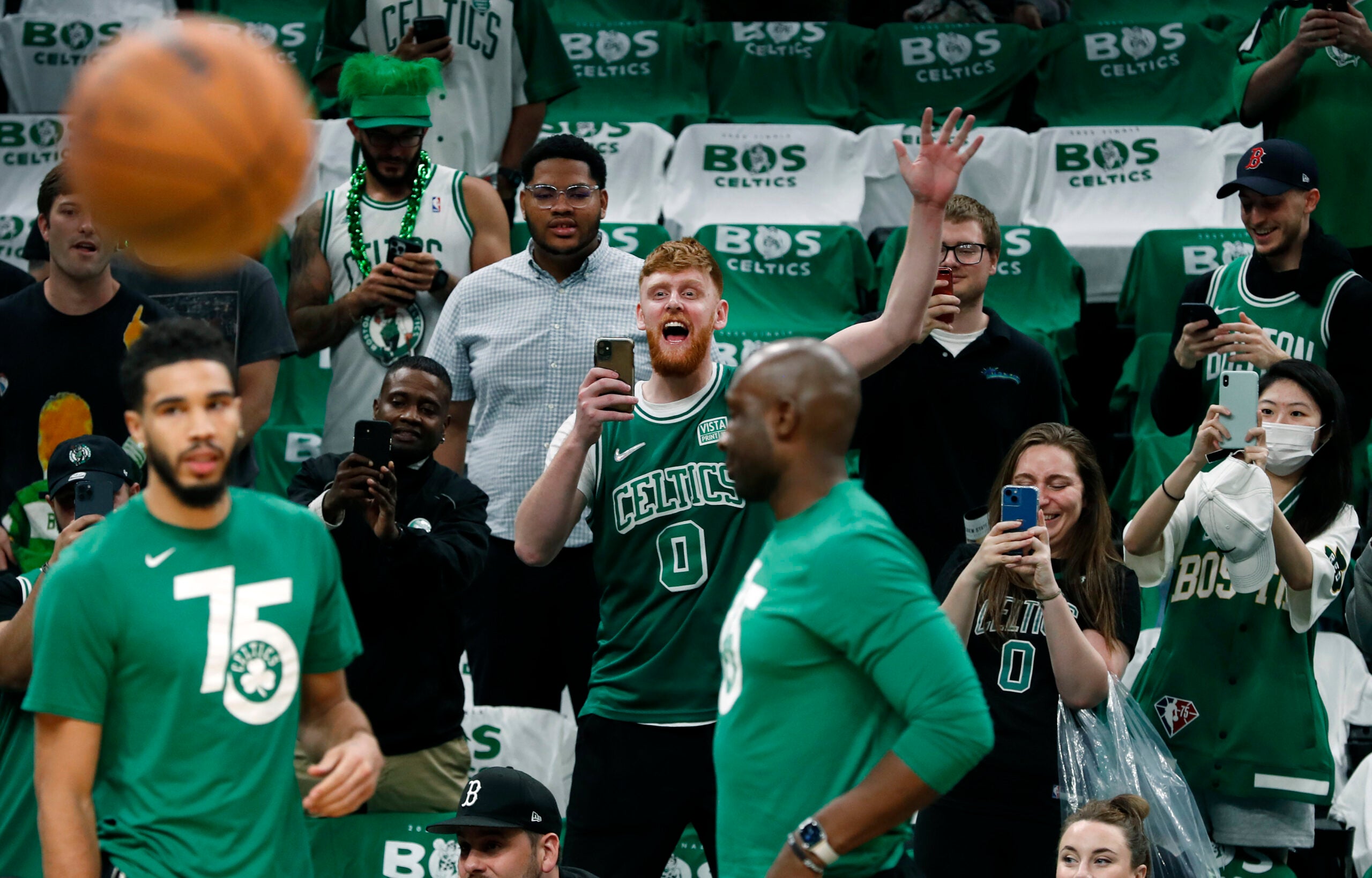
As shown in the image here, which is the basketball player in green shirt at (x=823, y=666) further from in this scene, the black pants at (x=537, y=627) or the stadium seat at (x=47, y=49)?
the stadium seat at (x=47, y=49)

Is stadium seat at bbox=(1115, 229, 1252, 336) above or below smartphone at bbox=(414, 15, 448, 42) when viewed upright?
below

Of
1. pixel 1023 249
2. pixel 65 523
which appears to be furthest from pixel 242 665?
pixel 1023 249

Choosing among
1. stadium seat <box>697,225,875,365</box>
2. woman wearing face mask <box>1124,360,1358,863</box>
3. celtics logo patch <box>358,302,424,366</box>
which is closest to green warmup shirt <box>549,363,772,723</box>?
woman wearing face mask <box>1124,360,1358,863</box>

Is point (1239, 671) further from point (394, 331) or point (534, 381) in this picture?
point (394, 331)

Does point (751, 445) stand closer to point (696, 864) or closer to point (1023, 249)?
point (696, 864)

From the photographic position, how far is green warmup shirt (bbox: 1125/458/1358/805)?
4906mm

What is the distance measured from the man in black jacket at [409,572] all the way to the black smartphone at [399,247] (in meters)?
0.85

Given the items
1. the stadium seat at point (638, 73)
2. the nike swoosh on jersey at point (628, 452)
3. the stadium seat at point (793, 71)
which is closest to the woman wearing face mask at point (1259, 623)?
the nike swoosh on jersey at point (628, 452)

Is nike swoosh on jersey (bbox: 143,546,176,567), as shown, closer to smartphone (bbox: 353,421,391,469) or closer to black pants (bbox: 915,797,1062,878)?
smartphone (bbox: 353,421,391,469)

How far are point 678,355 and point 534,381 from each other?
128cm

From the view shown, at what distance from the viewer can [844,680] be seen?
2.85m

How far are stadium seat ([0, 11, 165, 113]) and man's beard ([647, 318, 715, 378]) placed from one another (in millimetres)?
5903

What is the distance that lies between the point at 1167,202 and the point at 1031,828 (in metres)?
5.12

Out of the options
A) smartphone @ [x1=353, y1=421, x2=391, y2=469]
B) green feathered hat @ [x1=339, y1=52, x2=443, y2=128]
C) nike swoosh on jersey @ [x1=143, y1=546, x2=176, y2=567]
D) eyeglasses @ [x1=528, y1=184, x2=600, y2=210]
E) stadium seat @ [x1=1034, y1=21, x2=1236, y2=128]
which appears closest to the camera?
nike swoosh on jersey @ [x1=143, y1=546, x2=176, y2=567]
